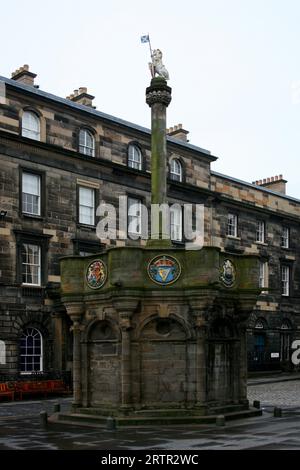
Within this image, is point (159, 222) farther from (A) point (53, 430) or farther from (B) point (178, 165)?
(B) point (178, 165)

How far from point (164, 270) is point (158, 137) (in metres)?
3.86

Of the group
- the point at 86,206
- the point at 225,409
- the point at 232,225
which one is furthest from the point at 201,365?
the point at 232,225

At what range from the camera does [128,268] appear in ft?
55.3

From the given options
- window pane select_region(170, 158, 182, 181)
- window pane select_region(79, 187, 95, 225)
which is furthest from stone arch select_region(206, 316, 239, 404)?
window pane select_region(170, 158, 182, 181)

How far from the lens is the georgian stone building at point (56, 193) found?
29703mm

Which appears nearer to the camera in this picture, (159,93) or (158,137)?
(158,137)

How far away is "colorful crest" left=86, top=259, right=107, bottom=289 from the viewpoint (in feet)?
57.8

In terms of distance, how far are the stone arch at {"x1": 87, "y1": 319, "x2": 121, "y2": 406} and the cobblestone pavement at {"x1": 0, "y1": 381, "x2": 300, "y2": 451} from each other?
1.39 meters

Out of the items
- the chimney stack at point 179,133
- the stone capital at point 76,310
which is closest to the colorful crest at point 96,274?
the stone capital at point 76,310

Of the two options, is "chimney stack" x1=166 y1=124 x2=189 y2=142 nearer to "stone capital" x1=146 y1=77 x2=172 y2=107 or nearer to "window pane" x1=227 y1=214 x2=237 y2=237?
"window pane" x1=227 y1=214 x2=237 y2=237

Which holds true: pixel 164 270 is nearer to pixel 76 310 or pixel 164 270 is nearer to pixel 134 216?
pixel 76 310

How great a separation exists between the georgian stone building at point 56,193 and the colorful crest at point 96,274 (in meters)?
12.0

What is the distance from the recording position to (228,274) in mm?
18219
